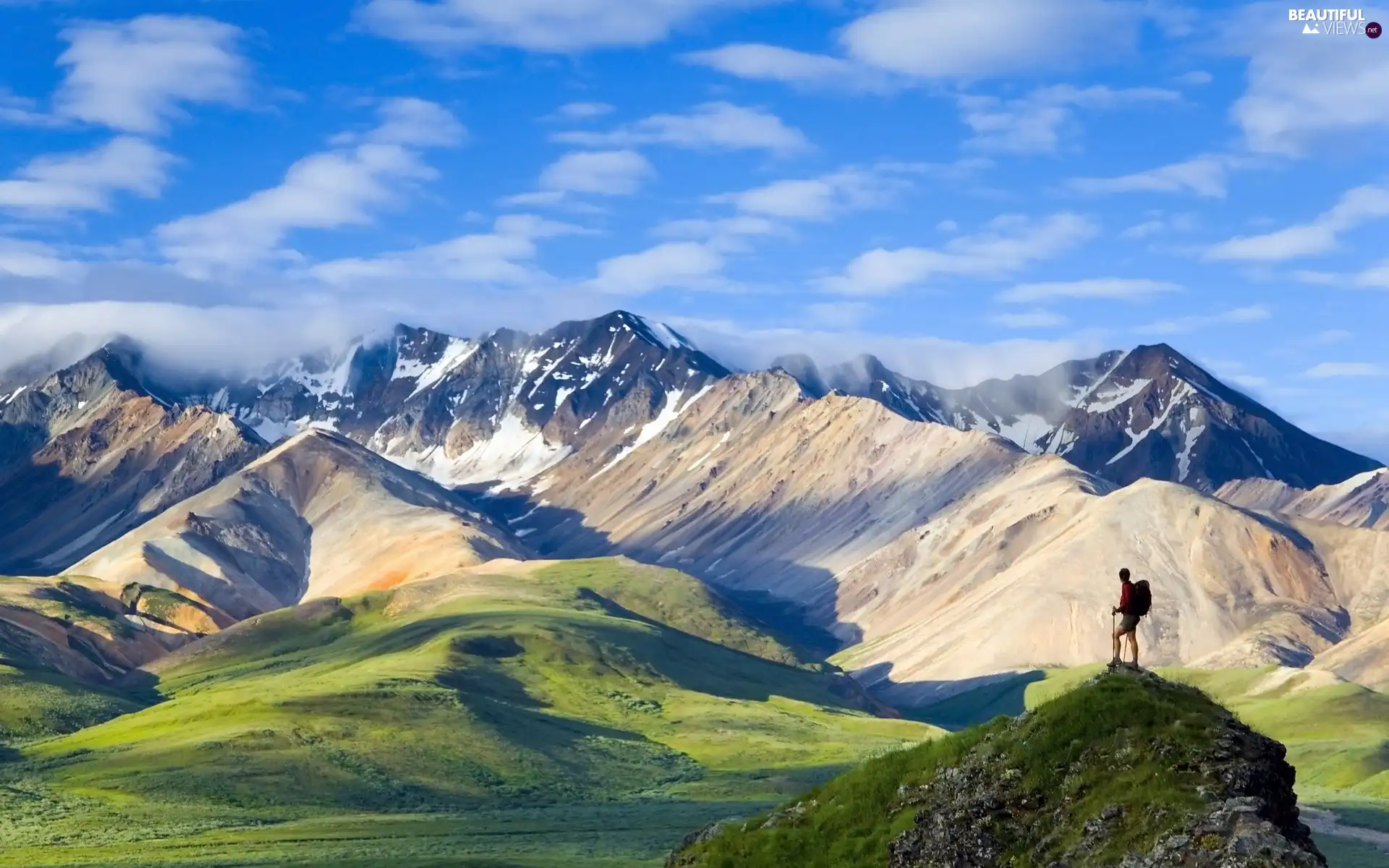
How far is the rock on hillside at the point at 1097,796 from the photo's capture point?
38.8 m

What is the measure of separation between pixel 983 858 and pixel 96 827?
4357 inches

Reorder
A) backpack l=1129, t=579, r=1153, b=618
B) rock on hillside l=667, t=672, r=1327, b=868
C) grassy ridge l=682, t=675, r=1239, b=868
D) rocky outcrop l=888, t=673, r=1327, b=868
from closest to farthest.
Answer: rocky outcrop l=888, t=673, r=1327, b=868, rock on hillside l=667, t=672, r=1327, b=868, grassy ridge l=682, t=675, r=1239, b=868, backpack l=1129, t=579, r=1153, b=618

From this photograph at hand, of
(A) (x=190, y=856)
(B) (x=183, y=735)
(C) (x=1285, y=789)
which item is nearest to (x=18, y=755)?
(B) (x=183, y=735)

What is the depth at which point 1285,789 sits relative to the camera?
1660 inches

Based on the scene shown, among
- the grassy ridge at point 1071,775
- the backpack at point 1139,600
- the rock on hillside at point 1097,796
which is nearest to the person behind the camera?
the rock on hillside at point 1097,796

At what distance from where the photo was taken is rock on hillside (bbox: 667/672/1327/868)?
3881 centimetres

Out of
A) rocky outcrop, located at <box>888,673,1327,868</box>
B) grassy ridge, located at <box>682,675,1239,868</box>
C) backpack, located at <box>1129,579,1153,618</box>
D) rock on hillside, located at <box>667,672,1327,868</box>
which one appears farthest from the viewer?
backpack, located at <box>1129,579,1153,618</box>

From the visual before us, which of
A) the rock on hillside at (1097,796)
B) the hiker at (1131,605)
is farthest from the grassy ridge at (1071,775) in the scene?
the hiker at (1131,605)

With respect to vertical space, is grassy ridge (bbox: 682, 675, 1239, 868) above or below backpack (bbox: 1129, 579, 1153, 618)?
below

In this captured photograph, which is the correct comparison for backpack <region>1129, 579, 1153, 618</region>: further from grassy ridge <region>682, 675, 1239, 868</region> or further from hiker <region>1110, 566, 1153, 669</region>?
grassy ridge <region>682, 675, 1239, 868</region>

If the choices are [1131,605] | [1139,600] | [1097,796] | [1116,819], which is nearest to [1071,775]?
[1097,796]

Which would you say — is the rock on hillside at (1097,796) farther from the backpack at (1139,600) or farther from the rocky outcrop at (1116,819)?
the backpack at (1139,600)

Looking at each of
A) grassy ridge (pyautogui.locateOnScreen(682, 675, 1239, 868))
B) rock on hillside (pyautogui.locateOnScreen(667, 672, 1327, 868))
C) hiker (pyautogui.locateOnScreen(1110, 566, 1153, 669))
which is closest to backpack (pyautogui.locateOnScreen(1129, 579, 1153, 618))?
hiker (pyautogui.locateOnScreen(1110, 566, 1153, 669))

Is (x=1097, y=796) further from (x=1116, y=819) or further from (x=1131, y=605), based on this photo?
(x=1131, y=605)
